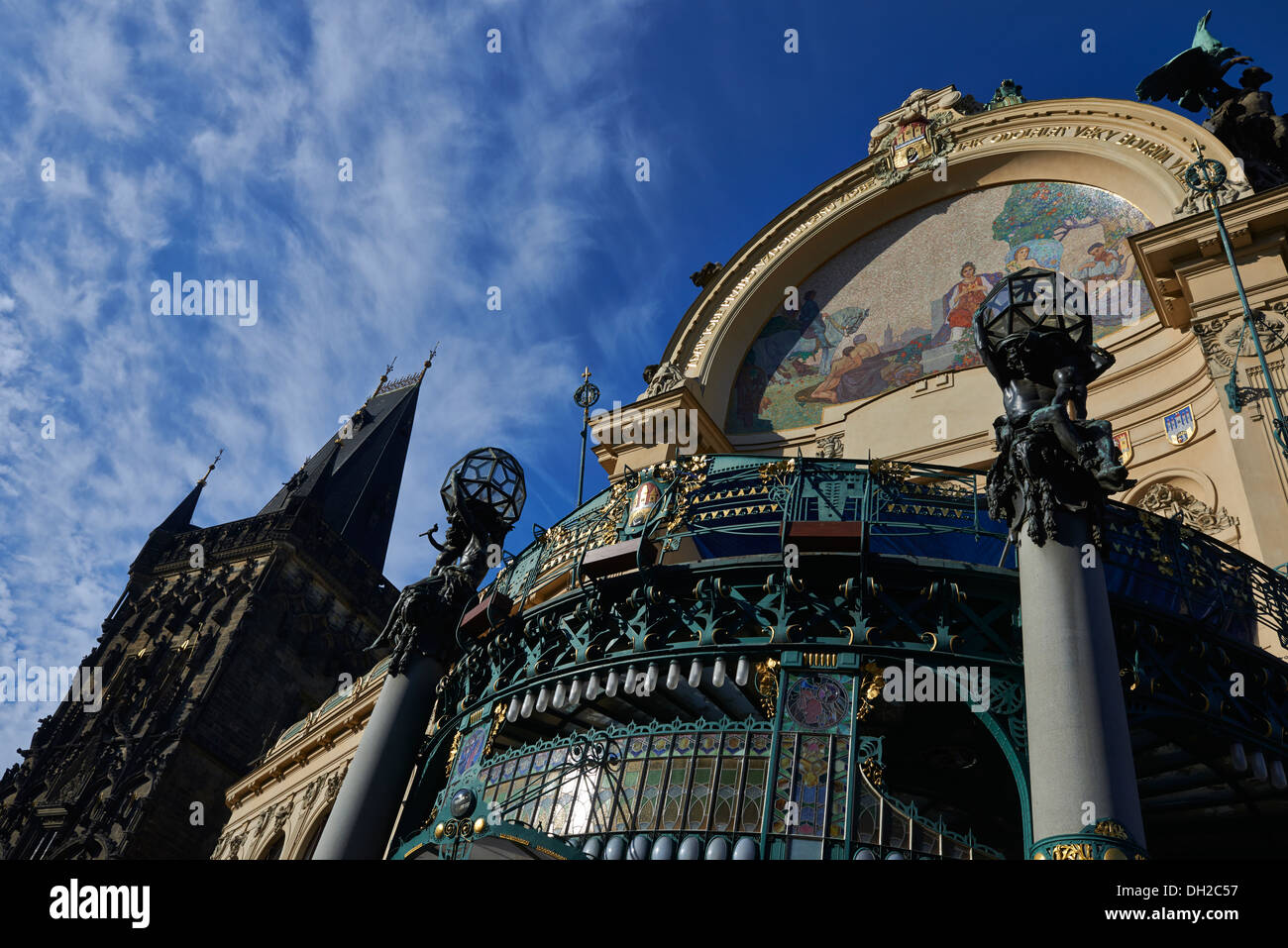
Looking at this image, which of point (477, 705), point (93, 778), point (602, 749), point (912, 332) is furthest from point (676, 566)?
point (93, 778)

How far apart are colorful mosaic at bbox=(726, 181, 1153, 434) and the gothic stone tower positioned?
31807mm

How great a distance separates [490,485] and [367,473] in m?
69.7

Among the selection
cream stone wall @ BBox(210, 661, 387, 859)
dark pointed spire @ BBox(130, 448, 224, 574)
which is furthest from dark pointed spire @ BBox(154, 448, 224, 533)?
cream stone wall @ BBox(210, 661, 387, 859)

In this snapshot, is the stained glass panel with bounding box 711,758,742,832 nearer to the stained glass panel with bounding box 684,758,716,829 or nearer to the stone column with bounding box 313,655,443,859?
the stained glass panel with bounding box 684,758,716,829

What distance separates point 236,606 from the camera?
55625mm

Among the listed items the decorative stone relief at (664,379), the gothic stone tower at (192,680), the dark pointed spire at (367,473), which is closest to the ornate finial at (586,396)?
the decorative stone relief at (664,379)

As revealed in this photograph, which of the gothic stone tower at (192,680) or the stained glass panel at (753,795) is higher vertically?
the gothic stone tower at (192,680)

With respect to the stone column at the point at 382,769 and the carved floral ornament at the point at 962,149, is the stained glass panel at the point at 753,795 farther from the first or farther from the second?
the carved floral ornament at the point at 962,149

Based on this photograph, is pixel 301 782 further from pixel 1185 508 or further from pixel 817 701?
pixel 1185 508

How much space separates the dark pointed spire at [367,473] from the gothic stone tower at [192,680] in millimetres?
6537

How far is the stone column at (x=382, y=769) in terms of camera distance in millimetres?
11461

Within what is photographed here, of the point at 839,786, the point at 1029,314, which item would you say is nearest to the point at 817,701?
the point at 839,786

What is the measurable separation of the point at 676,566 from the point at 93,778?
4825 cm
